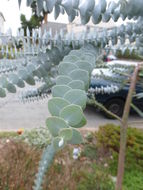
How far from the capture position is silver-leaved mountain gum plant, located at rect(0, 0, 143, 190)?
0.73 ft

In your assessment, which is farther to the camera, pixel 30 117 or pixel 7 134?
pixel 30 117

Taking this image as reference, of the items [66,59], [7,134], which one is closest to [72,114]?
[66,59]

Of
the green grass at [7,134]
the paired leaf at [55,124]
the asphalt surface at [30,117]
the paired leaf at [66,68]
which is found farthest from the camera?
the asphalt surface at [30,117]

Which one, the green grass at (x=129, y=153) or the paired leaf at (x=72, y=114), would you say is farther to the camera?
the green grass at (x=129, y=153)

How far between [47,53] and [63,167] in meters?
1.14

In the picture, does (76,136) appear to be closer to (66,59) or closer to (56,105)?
(56,105)

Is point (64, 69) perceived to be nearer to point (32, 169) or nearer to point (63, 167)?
point (32, 169)

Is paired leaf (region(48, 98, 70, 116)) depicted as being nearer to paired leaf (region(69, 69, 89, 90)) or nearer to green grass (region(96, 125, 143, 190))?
paired leaf (region(69, 69, 89, 90))

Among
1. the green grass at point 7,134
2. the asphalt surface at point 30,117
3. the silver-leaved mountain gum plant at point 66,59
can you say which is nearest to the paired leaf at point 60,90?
the silver-leaved mountain gum plant at point 66,59

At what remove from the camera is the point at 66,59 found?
360mm

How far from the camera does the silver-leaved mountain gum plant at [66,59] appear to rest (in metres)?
0.22

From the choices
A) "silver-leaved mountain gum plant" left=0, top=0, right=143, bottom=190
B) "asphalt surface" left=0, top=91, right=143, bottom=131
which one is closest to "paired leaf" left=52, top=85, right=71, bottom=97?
"silver-leaved mountain gum plant" left=0, top=0, right=143, bottom=190

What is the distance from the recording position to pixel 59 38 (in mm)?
495

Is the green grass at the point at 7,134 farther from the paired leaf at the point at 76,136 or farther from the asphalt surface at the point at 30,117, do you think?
the paired leaf at the point at 76,136
